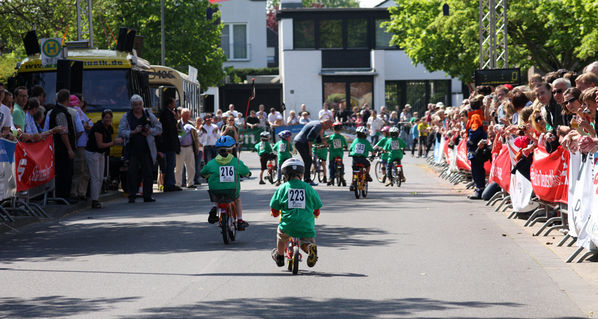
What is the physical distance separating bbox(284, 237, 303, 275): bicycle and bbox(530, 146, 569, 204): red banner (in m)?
3.81

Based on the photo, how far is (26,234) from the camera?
1416 centimetres

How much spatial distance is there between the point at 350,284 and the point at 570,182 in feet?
11.8

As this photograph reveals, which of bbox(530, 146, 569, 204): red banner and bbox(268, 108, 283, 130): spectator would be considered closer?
bbox(530, 146, 569, 204): red banner

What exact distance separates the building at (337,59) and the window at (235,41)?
452 inches

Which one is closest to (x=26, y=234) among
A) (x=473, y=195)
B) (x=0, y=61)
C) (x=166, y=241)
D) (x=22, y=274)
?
(x=166, y=241)

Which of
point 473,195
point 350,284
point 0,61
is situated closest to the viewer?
point 350,284

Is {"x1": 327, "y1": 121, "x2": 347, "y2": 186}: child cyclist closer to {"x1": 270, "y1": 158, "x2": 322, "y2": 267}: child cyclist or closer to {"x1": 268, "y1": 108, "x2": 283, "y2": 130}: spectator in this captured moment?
{"x1": 270, "y1": 158, "x2": 322, "y2": 267}: child cyclist

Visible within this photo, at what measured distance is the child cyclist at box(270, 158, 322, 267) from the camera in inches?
394

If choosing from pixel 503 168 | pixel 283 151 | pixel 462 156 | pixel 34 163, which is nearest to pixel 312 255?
pixel 503 168

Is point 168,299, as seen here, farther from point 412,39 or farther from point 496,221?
point 412,39

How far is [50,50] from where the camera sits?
19.6 meters

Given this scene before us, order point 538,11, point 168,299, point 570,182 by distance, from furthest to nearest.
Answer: point 538,11
point 570,182
point 168,299

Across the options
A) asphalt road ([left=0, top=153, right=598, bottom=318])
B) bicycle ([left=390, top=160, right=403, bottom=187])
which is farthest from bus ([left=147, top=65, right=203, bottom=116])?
asphalt road ([left=0, top=153, right=598, bottom=318])

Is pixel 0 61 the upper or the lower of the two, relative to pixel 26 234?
upper
